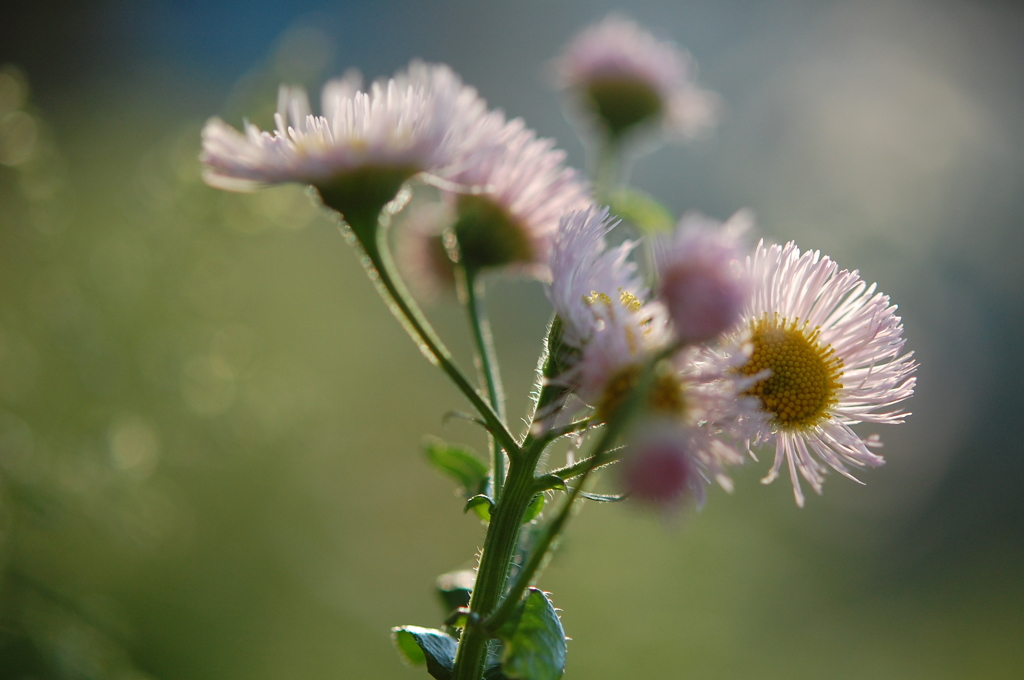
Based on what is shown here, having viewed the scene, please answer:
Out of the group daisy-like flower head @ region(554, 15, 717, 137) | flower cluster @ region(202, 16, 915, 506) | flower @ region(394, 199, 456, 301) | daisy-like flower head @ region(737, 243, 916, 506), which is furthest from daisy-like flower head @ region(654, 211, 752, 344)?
daisy-like flower head @ region(554, 15, 717, 137)

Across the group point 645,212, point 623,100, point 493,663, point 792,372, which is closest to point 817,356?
point 792,372

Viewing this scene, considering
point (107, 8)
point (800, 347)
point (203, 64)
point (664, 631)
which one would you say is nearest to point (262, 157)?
point (800, 347)

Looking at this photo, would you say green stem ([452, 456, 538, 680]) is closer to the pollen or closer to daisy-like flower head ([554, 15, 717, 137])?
the pollen

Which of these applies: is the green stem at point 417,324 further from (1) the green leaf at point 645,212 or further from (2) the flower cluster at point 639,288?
(1) the green leaf at point 645,212

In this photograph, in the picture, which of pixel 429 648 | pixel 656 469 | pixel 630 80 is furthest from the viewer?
pixel 630 80

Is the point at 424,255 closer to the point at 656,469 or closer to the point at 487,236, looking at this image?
the point at 487,236

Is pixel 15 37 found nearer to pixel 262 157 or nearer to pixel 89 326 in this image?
pixel 89 326

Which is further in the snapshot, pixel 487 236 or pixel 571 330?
pixel 487 236
